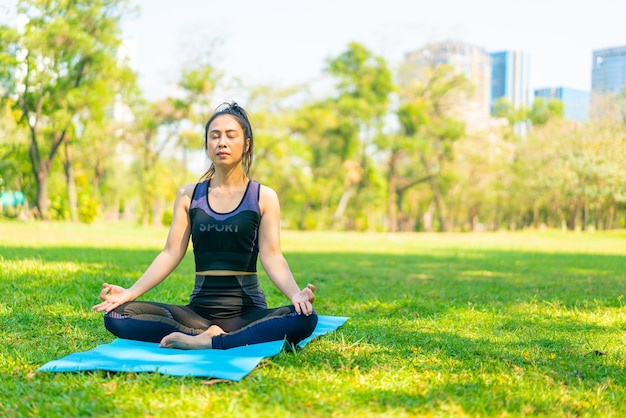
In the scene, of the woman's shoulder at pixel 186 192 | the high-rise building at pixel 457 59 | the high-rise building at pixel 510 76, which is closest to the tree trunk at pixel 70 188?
the high-rise building at pixel 457 59

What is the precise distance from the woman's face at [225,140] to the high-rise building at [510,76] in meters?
49.1

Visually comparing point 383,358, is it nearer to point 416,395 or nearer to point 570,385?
point 416,395

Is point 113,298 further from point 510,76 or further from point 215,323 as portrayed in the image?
point 510,76

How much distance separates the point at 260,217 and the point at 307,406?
60.2 inches

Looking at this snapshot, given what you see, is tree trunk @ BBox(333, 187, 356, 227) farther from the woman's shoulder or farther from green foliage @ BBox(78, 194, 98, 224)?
the woman's shoulder

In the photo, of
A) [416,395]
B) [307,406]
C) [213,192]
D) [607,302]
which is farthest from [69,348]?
[607,302]

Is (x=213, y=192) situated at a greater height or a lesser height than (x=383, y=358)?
greater

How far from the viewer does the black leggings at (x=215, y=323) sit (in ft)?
11.8

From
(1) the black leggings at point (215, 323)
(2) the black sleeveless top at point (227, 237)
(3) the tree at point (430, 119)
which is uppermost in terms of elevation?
(3) the tree at point (430, 119)

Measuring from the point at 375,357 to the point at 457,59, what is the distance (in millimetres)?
37210

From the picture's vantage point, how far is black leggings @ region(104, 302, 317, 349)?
3.59 meters

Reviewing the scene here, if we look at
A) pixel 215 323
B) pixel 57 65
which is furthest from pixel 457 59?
pixel 215 323

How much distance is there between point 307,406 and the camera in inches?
102

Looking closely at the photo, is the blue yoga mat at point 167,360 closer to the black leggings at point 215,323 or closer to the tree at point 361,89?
the black leggings at point 215,323
